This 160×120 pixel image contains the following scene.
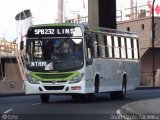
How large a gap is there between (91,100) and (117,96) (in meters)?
4.43

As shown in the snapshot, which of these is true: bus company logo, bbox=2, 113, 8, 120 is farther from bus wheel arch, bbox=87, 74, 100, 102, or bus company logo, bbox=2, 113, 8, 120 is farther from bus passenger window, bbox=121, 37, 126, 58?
bus passenger window, bbox=121, 37, 126, 58

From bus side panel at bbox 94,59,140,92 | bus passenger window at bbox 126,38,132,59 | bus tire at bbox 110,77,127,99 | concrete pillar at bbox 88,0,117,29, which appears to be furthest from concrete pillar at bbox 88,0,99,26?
bus tire at bbox 110,77,127,99

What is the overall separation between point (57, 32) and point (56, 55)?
1.07 metres

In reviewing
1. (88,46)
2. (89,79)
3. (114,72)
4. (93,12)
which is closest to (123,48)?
(114,72)

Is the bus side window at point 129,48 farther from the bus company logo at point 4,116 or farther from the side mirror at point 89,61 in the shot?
the bus company logo at point 4,116

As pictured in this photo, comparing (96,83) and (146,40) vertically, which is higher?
(96,83)

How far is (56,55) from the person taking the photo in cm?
2672

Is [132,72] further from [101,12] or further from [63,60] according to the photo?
[101,12]

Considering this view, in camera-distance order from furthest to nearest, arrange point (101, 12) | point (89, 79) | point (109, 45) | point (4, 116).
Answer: point (101, 12), point (109, 45), point (89, 79), point (4, 116)

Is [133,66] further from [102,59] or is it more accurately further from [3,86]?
[3,86]

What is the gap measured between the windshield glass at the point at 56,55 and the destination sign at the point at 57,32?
0.25 meters

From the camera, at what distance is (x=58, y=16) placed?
308 feet

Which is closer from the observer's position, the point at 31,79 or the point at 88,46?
the point at 31,79

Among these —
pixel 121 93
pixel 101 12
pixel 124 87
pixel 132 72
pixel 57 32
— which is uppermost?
pixel 101 12
